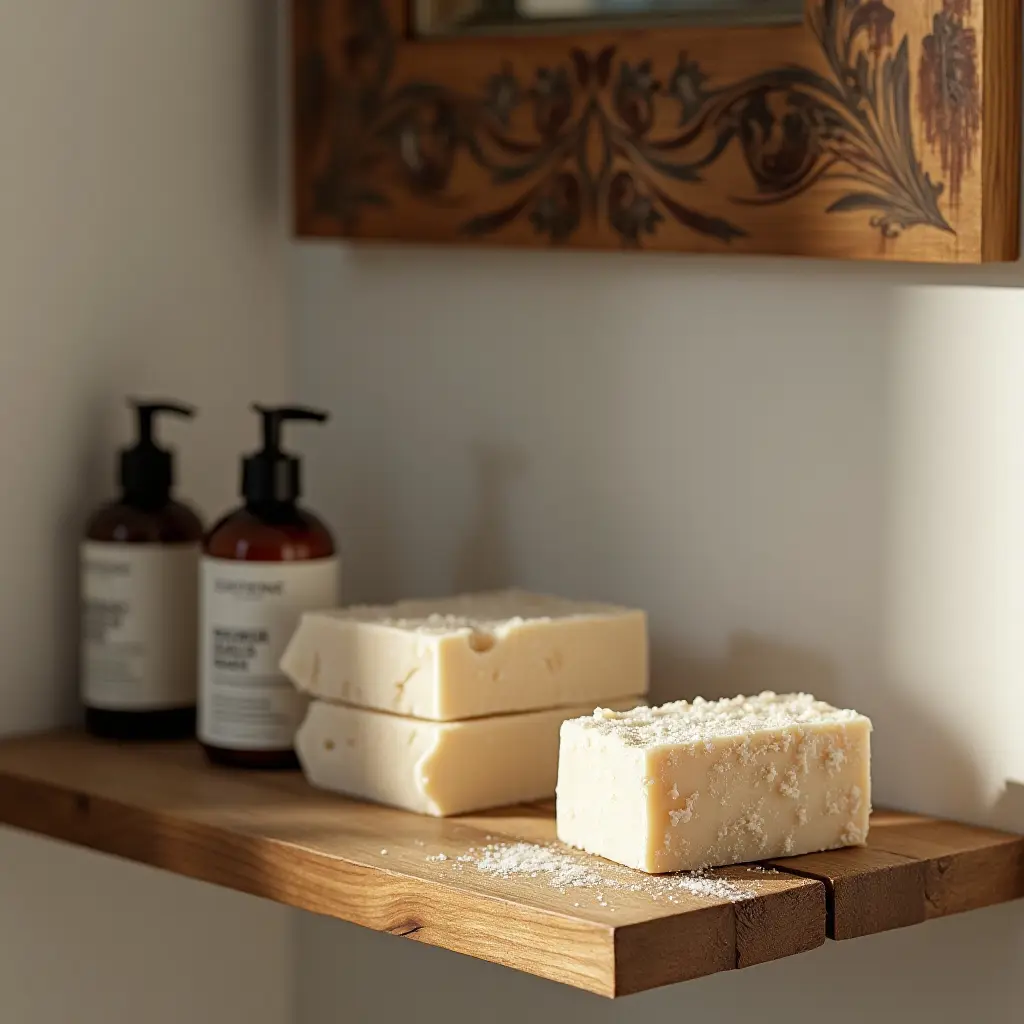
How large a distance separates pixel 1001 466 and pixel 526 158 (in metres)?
0.29

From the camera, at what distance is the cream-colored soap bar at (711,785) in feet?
2.31

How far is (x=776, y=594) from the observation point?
0.87 m

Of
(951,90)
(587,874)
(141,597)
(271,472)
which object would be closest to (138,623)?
(141,597)

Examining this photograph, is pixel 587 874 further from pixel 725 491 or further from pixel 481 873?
pixel 725 491

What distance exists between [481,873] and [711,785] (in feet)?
0.31

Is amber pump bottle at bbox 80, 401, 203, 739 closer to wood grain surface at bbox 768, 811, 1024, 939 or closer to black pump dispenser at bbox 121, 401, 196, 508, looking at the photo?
black pump dispenser at bbox 121, 401, 196, 508

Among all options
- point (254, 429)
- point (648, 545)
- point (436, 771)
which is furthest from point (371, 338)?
point (436, 771)

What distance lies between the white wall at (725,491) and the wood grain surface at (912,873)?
0.9 inches

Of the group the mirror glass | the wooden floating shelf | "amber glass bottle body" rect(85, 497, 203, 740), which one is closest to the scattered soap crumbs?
the wooden floating shelf

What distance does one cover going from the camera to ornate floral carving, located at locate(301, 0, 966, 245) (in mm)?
774

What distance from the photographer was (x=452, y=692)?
2.61 ft

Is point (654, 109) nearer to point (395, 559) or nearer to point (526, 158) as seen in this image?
point (526, 158)

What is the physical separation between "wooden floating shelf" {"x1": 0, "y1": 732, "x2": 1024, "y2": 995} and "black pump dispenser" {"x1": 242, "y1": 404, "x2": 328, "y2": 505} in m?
0.13

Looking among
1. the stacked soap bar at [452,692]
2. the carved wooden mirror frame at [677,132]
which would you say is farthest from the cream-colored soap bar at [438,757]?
the carved wooden mirror frame at [677,132]
